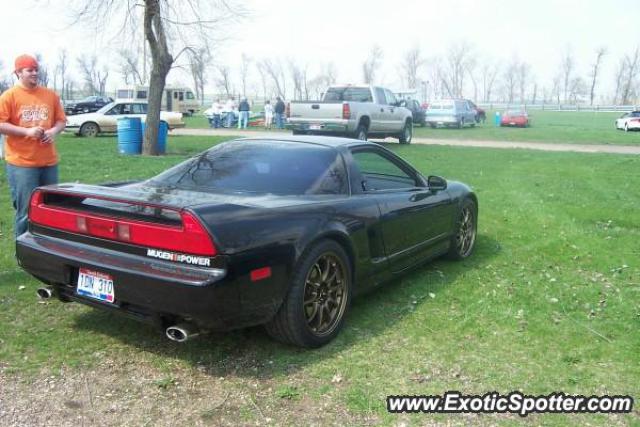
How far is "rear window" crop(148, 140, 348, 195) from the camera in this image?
4047 mm

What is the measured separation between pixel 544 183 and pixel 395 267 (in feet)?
24.7

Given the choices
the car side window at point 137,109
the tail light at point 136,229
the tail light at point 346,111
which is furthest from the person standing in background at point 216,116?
the tail light at point 136,229

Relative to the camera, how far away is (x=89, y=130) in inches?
864

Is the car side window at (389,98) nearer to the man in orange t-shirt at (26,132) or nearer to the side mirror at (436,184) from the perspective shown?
the side mirror at (436,184)

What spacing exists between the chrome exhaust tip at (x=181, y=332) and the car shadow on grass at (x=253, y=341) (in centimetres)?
34

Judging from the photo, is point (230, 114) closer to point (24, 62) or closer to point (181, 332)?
point (24, 62)

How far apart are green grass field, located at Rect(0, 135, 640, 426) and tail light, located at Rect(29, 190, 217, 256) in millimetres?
751

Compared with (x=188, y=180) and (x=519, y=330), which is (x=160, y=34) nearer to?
(x=188, y=180)

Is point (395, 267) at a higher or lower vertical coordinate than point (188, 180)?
lower

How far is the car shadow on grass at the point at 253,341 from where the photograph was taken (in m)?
3.48

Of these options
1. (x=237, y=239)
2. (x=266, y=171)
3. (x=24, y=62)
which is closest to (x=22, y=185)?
(x=24, y=62)

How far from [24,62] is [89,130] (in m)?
18.3

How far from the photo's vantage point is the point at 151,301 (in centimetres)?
314

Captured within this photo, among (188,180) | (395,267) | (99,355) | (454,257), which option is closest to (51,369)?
(99,355)
